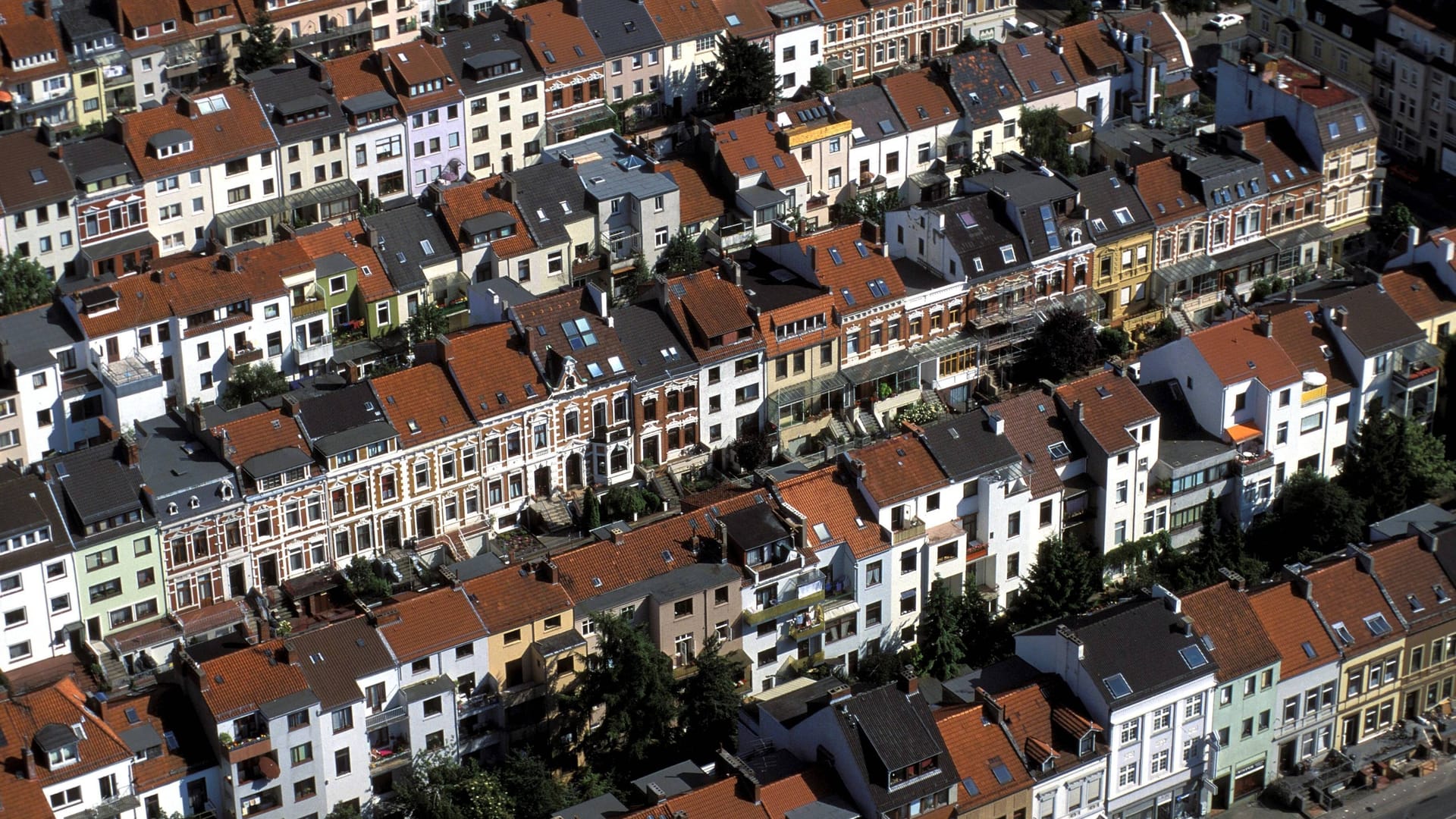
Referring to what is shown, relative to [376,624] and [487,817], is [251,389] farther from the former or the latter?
[487,817]

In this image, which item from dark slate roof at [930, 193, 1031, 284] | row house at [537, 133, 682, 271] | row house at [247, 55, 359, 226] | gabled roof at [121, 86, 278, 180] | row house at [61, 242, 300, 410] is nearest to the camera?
row house at [61, 242, 300, 410]

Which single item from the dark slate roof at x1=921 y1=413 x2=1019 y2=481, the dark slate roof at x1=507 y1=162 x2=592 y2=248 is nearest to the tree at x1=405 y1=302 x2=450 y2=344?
the dark slate roof at x1=507 y1=162 x2=592 y2=248

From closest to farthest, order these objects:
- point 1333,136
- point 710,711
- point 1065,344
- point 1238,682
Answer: point 1238,682
point 710,711
point 1065,344
point 1333,136

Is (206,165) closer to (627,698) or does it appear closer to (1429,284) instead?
(627,698)

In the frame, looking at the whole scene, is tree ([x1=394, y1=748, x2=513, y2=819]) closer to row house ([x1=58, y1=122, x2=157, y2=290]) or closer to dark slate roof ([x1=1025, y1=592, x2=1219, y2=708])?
dark slate roof ([x1=1025, y1=592, x2=1219, y2=708])

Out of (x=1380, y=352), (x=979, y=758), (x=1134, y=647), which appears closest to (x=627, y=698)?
(x=979, y=758)

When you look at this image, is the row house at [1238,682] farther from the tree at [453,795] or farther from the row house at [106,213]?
the row house at [106,213]
